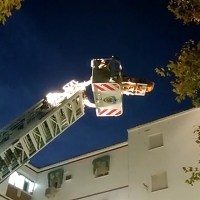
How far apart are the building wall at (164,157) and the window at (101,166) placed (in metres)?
1.77

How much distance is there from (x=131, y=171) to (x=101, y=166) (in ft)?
9.24

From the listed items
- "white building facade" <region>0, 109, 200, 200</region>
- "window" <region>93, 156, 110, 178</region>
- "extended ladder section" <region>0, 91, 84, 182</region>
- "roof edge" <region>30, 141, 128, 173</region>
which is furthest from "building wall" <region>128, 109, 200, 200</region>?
"extended ladder section" <region>0, 91, 84, 182</region>

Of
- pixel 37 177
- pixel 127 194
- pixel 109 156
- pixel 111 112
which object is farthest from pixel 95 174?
pixel 111 112

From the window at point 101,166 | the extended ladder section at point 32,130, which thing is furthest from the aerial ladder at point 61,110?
the window at point 101,166

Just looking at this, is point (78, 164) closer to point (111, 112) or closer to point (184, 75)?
point (111, 112)

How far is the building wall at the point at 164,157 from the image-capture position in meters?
20.2

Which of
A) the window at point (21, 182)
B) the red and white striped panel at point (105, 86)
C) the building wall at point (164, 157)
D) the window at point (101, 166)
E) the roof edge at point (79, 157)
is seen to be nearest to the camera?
the red and white striped panel at point (105, 86)

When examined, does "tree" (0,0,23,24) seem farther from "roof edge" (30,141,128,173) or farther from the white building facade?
"roof edge" (30,141,128,173)

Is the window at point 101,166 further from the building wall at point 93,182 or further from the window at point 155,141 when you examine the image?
the window at point 155,141

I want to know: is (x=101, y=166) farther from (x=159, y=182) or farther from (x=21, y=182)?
(x=21, y=182)

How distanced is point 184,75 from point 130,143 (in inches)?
533

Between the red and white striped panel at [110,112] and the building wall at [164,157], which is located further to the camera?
the building wall at [164,157]

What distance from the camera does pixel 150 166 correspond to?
2194cm

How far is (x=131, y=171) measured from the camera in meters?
22.5
